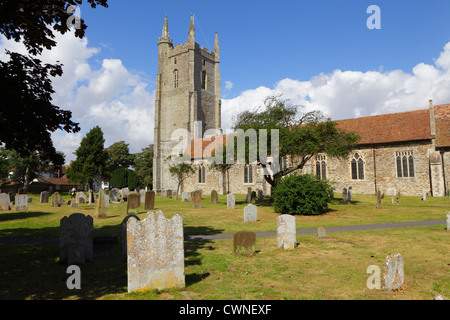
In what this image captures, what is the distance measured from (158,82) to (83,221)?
4759 cm

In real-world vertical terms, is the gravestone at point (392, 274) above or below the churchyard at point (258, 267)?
above

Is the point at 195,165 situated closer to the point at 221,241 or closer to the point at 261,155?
the point at 261,155

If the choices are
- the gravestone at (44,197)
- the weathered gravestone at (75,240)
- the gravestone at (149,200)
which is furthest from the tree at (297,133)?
the gravestone at (44,197)

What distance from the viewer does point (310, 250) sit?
8.27 m

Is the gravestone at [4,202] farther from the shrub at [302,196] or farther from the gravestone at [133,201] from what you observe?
the shrub at [302,196]

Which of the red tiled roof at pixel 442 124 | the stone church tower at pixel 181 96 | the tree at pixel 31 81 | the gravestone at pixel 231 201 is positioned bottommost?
the gravestone at pixel 231 201

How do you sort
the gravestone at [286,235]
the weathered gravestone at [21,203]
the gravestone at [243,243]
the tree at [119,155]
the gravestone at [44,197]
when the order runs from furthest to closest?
the tree at [119,155], the gravestone at [44,197], the weathered gravestone at [21,203], the gravestone at [286,235], the gravestone at [243,243]

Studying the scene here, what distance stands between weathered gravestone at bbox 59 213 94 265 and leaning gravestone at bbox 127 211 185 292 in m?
2.93

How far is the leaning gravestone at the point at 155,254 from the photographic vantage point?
16.1ft

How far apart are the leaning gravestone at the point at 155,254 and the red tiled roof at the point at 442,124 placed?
29365mm

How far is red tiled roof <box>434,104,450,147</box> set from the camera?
84.7ft

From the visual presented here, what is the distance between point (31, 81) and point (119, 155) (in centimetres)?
5241

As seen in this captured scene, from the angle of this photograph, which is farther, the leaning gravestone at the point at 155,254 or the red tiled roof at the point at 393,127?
the red tiled roof at the point at 393,127

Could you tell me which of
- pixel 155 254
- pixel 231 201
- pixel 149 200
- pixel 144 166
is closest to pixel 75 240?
pixel 155 254
